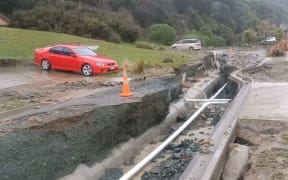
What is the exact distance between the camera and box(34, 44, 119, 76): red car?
22172 millimetres

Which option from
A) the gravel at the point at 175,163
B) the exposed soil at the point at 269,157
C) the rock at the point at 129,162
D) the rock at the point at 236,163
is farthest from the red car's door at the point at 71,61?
the rock at the point at 236,163

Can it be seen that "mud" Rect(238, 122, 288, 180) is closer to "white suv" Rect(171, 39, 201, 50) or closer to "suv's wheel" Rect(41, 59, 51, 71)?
"suv's wheel" Rect(41, 59, 51, 71)

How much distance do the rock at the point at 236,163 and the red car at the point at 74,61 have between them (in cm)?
1374

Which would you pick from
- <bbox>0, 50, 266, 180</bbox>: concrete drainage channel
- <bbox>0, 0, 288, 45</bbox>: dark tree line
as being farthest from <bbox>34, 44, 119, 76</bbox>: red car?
<bbox>0, 0, 288, 45</bbox>: dark tree line

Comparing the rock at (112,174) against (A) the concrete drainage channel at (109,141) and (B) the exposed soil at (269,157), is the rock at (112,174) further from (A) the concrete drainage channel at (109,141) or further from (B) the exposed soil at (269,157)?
(B) the exposed soil at (269,157)

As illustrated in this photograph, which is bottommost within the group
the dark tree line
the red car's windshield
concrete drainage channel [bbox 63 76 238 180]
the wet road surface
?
concrete drainage channel [bbox 63 76 238 180]

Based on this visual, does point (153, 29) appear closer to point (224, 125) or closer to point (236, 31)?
point (236, 31)

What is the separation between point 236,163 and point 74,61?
15.2 metres

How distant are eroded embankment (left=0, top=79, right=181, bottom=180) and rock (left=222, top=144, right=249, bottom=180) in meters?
2.63

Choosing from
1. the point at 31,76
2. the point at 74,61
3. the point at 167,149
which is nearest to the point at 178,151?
the point at 167,149

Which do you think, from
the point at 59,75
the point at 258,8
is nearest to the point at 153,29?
the point at 59,75

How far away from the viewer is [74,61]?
73.9 feet

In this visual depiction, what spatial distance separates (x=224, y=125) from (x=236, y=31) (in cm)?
10287

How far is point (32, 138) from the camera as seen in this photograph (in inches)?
313
